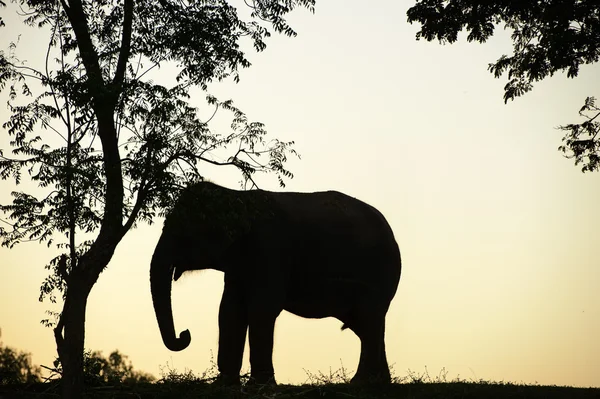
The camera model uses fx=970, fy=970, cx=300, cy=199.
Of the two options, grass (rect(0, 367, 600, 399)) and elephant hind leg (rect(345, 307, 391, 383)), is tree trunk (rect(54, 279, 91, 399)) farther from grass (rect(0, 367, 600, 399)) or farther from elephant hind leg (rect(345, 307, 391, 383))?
elephant hind leg (rect(345, 307, 391, 383))

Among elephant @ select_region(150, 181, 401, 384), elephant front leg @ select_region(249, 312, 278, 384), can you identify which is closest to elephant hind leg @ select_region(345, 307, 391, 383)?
elephant @ select_region(150, 181, 401, 384)

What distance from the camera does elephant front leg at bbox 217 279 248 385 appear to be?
66.3 feet

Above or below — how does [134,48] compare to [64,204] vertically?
above

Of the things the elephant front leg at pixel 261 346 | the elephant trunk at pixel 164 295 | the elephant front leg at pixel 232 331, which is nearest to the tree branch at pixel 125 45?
the elephant trunk at pixel 164 295

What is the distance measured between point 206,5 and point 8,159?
518 centimetres

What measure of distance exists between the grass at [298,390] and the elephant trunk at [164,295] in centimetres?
66

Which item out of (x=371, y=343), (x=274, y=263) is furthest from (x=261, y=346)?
(x=371, y=343)

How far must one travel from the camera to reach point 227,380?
19859 mm

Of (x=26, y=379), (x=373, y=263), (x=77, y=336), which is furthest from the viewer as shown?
(x=373, y=263)

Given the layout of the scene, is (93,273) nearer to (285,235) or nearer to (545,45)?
(285,235)

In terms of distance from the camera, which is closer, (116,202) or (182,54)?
(116,202)

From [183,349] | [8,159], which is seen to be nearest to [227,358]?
[183,349]

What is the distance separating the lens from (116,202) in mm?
18141

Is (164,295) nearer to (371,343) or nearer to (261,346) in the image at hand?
(261,346)
